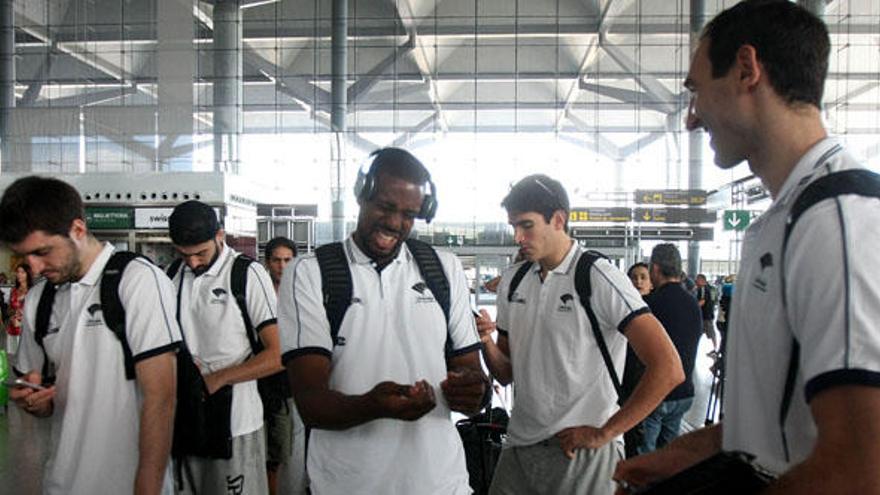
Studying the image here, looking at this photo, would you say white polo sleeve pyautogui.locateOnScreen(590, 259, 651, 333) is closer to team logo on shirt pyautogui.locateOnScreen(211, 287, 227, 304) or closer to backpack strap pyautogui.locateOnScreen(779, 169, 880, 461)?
backpack strap pyautogui.locateOnScreen(779, 169, 880, 461)

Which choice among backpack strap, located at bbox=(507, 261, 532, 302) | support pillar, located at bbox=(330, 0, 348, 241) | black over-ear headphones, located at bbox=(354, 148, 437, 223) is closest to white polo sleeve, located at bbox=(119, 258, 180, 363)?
black over-ear headphones, located at bbox=(354, 148, 437, 223)

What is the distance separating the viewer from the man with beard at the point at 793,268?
3.23 ft

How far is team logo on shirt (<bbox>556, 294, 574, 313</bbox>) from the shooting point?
112 inches

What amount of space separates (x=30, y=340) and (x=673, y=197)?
22906 millimetres

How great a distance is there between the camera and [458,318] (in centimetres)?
223

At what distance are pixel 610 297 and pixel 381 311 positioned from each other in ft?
3.45

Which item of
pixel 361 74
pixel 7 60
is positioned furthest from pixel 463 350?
pixel 7 60

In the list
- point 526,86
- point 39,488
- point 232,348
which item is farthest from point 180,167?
point 232,348

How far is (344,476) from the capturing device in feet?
6.65

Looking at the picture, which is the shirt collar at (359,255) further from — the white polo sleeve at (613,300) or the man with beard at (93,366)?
the white polo sleeve at (613,300)

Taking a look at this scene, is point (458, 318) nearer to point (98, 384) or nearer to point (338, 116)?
point (98, 384)

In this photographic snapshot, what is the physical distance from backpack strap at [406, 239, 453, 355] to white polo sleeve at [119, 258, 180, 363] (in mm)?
800

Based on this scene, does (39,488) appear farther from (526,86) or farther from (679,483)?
(526,86)

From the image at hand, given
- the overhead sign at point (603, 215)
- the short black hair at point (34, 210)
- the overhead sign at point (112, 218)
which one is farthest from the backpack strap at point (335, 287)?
the overhead sign at point (603, 215)
